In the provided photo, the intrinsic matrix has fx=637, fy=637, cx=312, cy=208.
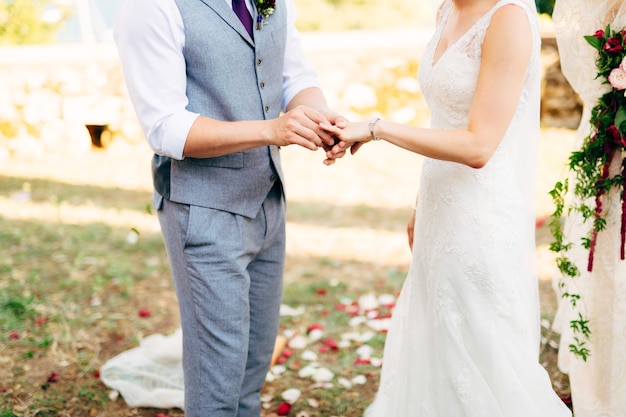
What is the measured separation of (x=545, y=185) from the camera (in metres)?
6.38

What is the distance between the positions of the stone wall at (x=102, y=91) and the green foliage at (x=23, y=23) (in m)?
1.09

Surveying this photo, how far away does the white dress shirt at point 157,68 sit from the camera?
2.16 meters

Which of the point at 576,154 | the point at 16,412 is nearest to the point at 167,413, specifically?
the point at 16,412

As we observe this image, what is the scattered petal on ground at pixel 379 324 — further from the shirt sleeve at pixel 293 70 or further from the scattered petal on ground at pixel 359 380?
the shirt sleeve at pixel 293 70

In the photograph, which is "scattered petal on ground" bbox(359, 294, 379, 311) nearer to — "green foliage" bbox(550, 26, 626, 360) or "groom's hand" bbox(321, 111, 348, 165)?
"green foliage" bbox(550, 26, 626, 360)

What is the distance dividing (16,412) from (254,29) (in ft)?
7.43

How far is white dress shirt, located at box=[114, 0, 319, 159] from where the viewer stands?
216 centimetres

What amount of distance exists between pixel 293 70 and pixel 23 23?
24.6 ft

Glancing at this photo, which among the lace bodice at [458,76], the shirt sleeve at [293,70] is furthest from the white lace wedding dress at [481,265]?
the shirt sleeve at [293,70]

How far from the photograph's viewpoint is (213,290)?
93.5 inches

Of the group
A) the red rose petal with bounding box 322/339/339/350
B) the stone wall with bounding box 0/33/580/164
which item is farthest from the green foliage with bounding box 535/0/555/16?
the stone wall with bounding box 0/33/580/164

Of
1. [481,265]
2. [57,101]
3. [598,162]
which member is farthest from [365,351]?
[57,101]

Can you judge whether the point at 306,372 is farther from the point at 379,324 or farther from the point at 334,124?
the point at 334,124

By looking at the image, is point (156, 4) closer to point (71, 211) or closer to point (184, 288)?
point (184, 288)
